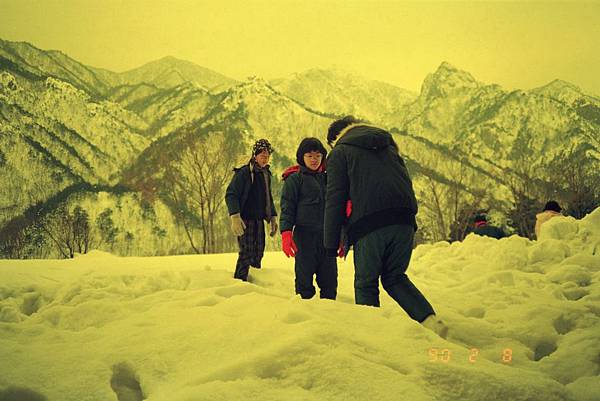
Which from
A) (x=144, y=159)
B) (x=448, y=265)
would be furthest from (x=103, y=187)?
(x=448, y=265)

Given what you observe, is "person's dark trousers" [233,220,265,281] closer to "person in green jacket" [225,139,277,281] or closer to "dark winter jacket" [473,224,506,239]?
"person in green jacket" [225,139,277,281]

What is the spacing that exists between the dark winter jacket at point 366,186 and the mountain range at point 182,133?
69.7ft

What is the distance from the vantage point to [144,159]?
115 feet

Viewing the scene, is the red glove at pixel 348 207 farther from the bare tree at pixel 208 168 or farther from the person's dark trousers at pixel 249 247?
the bare tree at pixel 208 168

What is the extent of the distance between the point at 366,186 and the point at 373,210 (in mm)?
123

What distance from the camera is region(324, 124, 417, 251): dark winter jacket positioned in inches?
88.7

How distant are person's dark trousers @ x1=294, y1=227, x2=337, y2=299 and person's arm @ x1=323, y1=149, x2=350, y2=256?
925 millimetres

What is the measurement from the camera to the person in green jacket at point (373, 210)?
7.38ft

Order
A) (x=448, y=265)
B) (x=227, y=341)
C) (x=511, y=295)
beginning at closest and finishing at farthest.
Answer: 1. (x=227, y=341)
2. (x=511, y=295)
3. (x=448, y=265)

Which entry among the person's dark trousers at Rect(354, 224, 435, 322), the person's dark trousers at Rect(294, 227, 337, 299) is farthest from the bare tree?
the person's dark trousers at Rect(354, 224, 435, 322)

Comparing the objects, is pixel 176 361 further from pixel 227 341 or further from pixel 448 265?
pixel 448 265

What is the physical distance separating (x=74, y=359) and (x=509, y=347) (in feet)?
5.72

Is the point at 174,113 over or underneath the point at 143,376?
over
